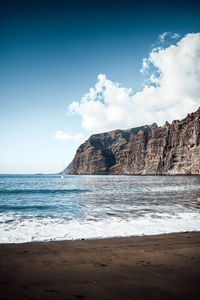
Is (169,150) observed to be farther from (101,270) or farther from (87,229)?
(101,270)

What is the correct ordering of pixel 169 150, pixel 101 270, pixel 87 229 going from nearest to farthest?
pixel 101 270
pixel 87 229
pixel 169 150

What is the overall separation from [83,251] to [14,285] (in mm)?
2198

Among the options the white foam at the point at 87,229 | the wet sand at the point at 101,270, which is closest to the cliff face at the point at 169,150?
the white foam at the point at 87,229

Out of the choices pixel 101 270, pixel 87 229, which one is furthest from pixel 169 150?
pixel 101 270

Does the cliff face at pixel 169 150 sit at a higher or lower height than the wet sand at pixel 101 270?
higher

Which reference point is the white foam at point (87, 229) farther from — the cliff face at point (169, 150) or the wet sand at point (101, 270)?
the cliff face at point (169, 150)

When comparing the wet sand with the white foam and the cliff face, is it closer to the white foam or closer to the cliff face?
the white foam

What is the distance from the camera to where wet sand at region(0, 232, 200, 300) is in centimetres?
291

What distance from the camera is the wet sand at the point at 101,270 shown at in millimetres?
2906


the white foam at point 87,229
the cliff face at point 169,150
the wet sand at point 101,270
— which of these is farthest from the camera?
the cliff face at point 169,150

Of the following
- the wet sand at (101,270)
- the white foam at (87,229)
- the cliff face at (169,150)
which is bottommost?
the white foam at (87,229)

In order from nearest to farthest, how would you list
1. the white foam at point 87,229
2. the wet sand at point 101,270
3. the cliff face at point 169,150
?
1. the wet sand at point 101,270
2. the white foam at point 87,229
3. the cliff face at point 169,150

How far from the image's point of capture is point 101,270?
12.3 ft

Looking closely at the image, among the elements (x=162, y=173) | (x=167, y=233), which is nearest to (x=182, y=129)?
(x=162, y=173)
